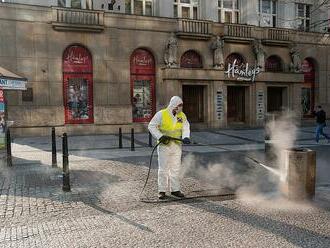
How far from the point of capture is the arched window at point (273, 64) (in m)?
26.4

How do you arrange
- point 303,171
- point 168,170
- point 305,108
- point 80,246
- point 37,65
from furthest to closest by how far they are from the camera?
1. point 305,108
2. point 37,65
3. point 168,170
4. point 303,171
5. point 80,246

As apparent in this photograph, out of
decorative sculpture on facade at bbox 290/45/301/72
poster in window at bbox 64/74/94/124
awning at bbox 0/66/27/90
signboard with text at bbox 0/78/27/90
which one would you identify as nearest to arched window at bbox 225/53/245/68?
decorative sculpture on facade at bbox 290/45/301/72

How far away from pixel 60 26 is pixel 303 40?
53.7ft

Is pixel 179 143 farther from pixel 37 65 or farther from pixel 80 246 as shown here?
pixel 37 65

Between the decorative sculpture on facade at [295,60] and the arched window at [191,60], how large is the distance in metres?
6.79

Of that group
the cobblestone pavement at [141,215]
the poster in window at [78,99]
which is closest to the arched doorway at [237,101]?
the poster in window at [78,99]

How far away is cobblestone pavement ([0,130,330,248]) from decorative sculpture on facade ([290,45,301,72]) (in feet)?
61.4

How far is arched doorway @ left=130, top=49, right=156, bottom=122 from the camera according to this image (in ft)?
72.9

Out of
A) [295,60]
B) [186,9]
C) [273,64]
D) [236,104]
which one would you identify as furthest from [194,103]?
[295,60]

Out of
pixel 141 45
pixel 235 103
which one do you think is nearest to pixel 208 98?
pixel 235 103

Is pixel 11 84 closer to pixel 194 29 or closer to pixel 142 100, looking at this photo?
pixel 142 100

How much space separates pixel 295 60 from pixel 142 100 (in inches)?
436

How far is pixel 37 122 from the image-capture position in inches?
782

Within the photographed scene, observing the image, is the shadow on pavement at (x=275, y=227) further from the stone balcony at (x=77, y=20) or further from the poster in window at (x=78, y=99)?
the stone balcony at (x=77, y=20)
